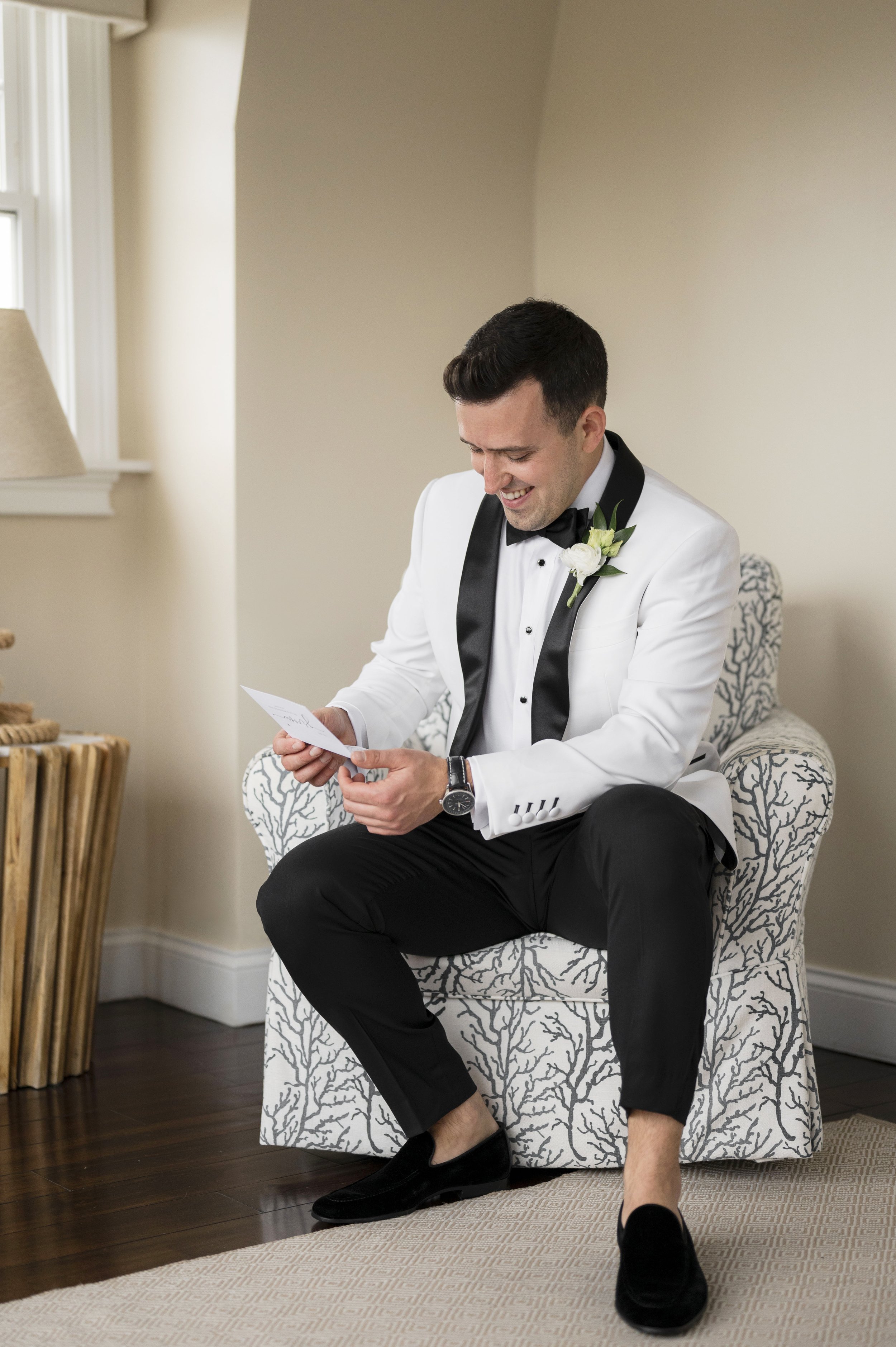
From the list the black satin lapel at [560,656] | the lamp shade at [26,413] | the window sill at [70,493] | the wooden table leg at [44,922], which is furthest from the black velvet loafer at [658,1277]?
the window sill at [70,493]

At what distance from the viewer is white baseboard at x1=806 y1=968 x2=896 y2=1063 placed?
272cm

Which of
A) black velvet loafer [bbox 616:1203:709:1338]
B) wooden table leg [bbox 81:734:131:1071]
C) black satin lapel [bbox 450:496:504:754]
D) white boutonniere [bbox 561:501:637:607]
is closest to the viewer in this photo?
black velvet loafer [bbox 616:1203:709:1338]

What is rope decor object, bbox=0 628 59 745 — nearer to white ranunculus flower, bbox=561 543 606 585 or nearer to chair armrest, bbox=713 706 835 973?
white ranunculus flower, bbox=561 543 606 585

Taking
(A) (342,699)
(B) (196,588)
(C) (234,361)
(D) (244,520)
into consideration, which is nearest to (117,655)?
(B) (196,588)

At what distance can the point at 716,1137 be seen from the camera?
2045 mm

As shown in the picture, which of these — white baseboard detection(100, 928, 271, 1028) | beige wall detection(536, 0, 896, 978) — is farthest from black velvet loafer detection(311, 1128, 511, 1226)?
beige wall detection(536, 0, 896, 978)

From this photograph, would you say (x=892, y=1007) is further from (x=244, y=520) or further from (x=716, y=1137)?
(x=244, y=520)

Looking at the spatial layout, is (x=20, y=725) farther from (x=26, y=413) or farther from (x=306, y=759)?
(x=306, y=759)

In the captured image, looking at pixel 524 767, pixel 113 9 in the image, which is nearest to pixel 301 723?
pixel 524 767

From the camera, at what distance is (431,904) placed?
204 centimetres

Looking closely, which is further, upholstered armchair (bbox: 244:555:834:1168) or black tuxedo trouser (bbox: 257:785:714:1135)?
upholstered armchair (bbox: 244:555:834:1168)

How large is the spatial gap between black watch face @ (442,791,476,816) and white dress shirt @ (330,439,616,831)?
23 centimetres

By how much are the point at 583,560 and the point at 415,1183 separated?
2.95ft

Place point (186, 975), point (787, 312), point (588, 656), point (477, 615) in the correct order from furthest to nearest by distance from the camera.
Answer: point (186, 975) → point (787, 312) → point (477, 615) → point (588, 656)
